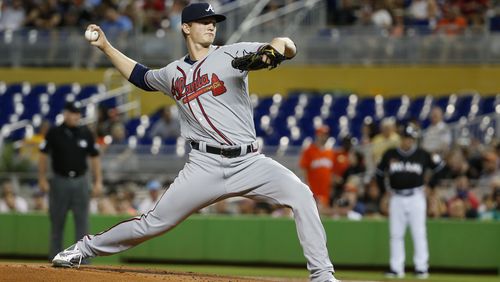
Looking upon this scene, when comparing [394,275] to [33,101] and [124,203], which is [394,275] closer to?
[124,203]

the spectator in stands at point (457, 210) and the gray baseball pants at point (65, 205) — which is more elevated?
the gray baseball pants at point (65, 205)

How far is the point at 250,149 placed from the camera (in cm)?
766

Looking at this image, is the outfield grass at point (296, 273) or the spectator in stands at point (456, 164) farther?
the spectator in stands at point (456, 164)

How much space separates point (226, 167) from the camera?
761 cm

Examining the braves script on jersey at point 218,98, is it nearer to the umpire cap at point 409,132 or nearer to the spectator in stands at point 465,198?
the umpire cap at point 409,132

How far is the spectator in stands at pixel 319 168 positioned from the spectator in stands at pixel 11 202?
4.10 metres

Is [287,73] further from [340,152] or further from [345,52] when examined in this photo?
[340,152]

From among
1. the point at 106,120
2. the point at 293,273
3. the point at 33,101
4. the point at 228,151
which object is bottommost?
the point at 293,273

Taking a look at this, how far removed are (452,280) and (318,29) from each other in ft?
29.6

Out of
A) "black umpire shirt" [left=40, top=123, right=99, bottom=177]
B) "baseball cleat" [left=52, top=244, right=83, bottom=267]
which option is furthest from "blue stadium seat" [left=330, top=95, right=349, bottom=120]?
"baseball cleat" [left=52, top=244, right=83, bottom=267]

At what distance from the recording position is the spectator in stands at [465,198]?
49.3 ft

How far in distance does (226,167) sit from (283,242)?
725 cm

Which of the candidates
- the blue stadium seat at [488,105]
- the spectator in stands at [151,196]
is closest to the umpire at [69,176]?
the spectator in stands at [151,196]

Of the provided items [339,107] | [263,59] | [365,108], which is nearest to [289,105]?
[339,107]
